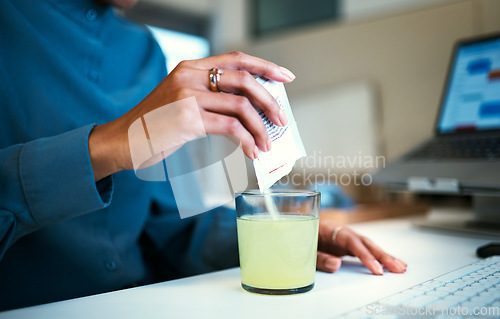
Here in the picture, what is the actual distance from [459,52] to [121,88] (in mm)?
876

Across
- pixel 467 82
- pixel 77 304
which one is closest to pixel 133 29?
pixel 77 304

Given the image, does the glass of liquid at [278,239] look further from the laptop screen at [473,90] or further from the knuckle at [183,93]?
the laptop screen at [473,90]

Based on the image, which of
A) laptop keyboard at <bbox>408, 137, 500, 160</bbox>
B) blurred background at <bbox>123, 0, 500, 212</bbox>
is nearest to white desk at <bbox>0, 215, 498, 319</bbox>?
laptop keyboard at <bbox>408, 137, 500, 160</bbox>

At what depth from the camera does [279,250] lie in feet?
1.58

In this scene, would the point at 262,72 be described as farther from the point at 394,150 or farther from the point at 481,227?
the point at 394,150

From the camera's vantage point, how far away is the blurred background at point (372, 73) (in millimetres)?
1284

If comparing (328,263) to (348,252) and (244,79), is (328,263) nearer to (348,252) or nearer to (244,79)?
(348,252)

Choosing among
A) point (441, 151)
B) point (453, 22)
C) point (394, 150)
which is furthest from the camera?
point (394, 150)

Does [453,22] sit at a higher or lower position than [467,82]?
higher

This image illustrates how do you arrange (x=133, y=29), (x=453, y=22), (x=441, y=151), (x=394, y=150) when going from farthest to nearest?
(x=394, y=150) < (x=453, y=22) < (x=441, y=151) < (x=133, y=29)

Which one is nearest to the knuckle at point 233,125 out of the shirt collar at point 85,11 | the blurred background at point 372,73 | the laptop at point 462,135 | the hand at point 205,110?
the hand at point 205,110

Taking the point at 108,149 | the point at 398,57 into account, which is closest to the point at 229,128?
the point at 108,149

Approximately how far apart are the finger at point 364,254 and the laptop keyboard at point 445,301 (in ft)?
0.32

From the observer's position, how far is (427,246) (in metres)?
0.76
